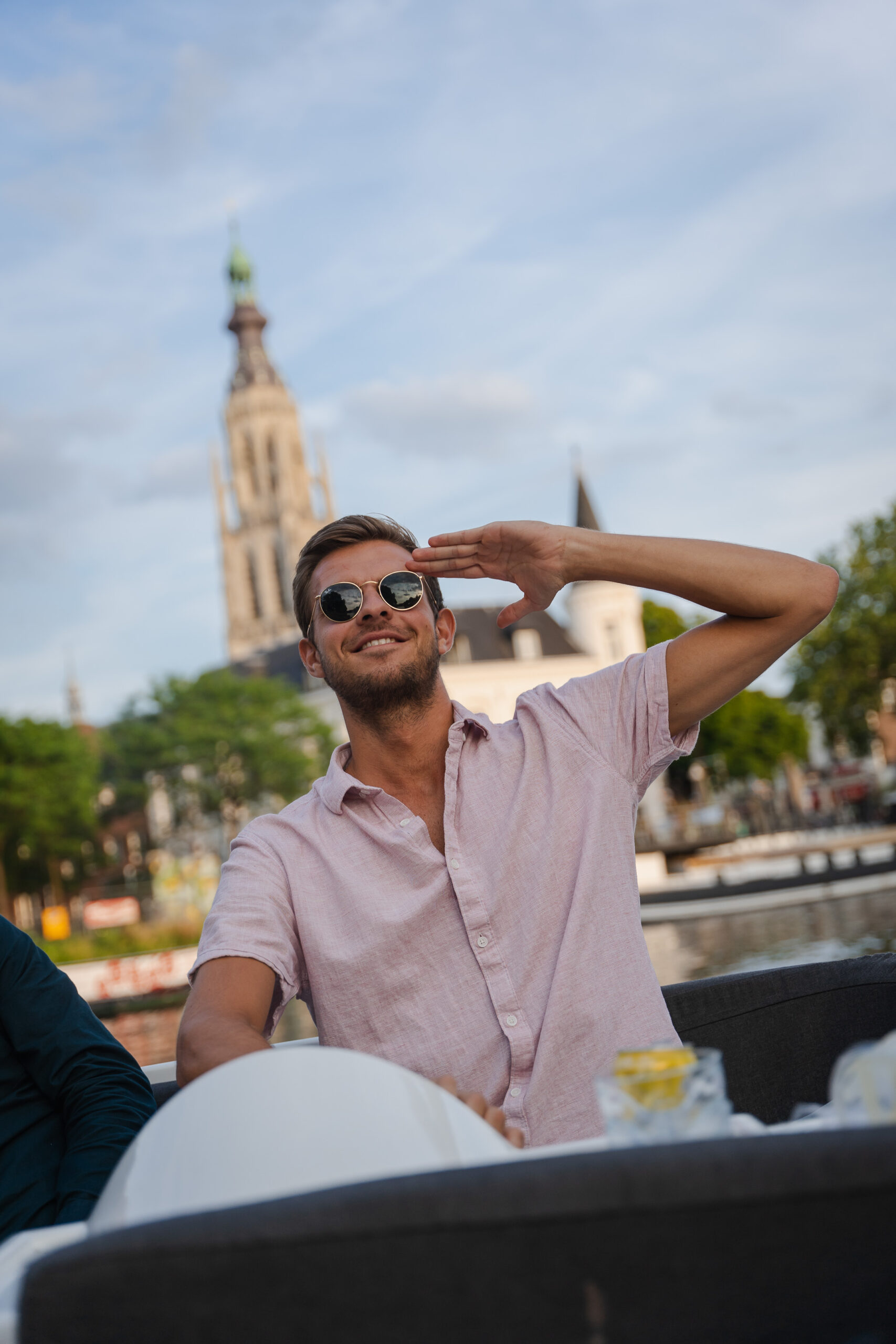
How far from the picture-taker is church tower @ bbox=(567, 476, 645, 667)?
187 ft

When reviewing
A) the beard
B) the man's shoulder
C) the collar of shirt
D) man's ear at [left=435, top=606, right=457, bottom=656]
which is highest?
man's ear at [left=435, top=606, right=457, bottom=656]

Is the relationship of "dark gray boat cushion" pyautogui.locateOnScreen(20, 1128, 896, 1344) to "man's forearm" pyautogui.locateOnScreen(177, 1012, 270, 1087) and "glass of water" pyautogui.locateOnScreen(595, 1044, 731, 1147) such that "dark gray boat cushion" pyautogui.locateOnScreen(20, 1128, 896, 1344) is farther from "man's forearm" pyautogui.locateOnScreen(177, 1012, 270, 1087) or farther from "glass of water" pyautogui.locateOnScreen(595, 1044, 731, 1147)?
"man's forearm" pyautogui.locateOnScreen(177, 1012, 270, 1087)

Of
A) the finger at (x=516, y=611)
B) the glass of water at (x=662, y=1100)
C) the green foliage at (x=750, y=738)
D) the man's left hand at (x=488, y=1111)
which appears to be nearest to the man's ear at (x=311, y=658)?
the finger at (x=516, y=611)

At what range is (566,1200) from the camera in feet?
3.32

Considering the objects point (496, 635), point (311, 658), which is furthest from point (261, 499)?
point (311, 658)

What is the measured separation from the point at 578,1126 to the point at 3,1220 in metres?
1.09

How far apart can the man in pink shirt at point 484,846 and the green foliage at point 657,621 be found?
56403mm

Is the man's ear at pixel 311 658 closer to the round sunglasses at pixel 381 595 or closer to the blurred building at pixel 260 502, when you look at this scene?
the round sunglasses at pixel 381 595

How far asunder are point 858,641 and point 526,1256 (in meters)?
37.9

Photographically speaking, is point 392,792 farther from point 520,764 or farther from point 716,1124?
point 716,1124

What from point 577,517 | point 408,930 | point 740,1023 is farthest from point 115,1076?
point 577,517

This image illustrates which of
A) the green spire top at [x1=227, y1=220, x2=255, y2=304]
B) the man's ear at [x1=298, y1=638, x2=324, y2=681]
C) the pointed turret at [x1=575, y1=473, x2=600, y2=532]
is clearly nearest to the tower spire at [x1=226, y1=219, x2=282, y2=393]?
the green spire top at [x1=227, y1=220, x2=255, y2=304]

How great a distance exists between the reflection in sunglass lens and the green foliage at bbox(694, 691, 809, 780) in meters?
53.4

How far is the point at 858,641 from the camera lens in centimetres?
3684
